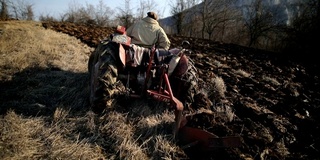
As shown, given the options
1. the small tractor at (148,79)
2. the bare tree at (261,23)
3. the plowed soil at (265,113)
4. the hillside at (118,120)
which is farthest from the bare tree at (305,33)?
the small tractor at (148,79)

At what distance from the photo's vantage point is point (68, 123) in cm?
377

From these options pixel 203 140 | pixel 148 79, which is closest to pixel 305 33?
pixel 148 79

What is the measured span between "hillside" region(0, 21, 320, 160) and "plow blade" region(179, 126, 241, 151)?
114 mm

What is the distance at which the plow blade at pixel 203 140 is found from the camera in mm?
3402

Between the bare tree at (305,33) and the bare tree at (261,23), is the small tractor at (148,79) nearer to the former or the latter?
the bare tree at (305,33)

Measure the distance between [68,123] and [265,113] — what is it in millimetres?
3351

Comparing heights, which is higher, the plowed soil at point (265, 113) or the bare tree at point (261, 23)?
the bare tree at point (261, 23)

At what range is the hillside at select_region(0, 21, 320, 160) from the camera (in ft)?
11.0

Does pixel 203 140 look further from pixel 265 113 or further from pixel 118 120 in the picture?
pixel 265 113

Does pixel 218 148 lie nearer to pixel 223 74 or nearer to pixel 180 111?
pixel 180 111

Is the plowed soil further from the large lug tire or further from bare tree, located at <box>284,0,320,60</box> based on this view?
bare tree, located at <box>284,0,320,60</box>

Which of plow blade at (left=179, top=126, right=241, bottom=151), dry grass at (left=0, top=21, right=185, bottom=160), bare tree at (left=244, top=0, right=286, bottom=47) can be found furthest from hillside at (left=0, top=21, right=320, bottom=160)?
bare tree at (left=244, top=0, right=286, bottom=47)

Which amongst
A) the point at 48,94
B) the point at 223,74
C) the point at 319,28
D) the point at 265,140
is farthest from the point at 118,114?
the point at 319,28

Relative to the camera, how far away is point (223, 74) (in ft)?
25.1
